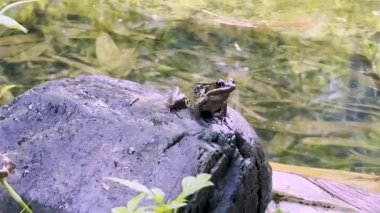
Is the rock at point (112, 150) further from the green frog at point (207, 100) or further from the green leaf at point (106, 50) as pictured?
the green leaf at point (106, 50)

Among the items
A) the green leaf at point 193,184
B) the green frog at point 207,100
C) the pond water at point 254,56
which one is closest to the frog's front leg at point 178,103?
the green frog at point 207,100

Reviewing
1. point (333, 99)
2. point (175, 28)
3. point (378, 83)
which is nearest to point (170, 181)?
point (333, 99)

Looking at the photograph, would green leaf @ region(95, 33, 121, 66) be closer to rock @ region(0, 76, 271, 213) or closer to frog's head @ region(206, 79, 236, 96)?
rock @ region(0, 76, 271, 213)

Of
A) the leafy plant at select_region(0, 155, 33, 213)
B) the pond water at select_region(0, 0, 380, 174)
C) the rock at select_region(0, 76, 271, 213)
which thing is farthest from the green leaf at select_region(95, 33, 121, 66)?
the leafy plant at select_region(0, 155, 33, 213)

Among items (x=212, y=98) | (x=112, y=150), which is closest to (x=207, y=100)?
(x=212, y=98)

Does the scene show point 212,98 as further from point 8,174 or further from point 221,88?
point 8,174

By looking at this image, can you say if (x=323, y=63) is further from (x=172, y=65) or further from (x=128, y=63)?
(x=128, y=63)
